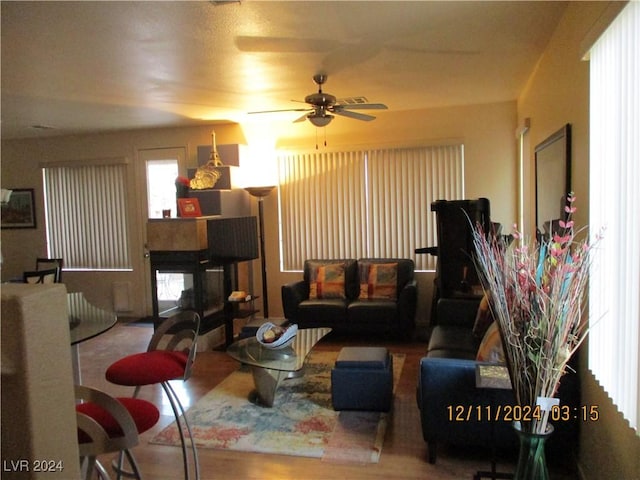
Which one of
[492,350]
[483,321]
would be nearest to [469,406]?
[492,350]

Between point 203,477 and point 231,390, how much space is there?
52.0 inches

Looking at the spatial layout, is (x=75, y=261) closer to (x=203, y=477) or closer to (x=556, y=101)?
(x=203, y=477)

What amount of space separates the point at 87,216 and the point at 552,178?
6.22m

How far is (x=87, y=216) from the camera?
22.8 feet

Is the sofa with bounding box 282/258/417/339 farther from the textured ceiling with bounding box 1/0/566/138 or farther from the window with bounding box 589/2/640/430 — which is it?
the window with bounding box 589/2/640/430

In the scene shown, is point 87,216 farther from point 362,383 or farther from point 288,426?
point 362,383

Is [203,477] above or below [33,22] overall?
below

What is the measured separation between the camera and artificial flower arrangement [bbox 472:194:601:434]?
5.23 ft

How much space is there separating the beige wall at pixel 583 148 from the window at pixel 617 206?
0.11 meters

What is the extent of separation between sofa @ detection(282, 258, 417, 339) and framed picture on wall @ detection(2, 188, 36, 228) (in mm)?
4341

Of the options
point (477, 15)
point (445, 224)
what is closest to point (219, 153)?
point (445, 224)

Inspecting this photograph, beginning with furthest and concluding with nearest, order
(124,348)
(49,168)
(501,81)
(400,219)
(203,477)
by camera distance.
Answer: (49,168), (400,219), (124,348), (501,81), (203,477)

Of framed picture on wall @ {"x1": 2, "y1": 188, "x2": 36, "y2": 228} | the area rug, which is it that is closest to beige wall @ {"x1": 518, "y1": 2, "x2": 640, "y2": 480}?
the area rug

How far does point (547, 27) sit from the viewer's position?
10.2ft
